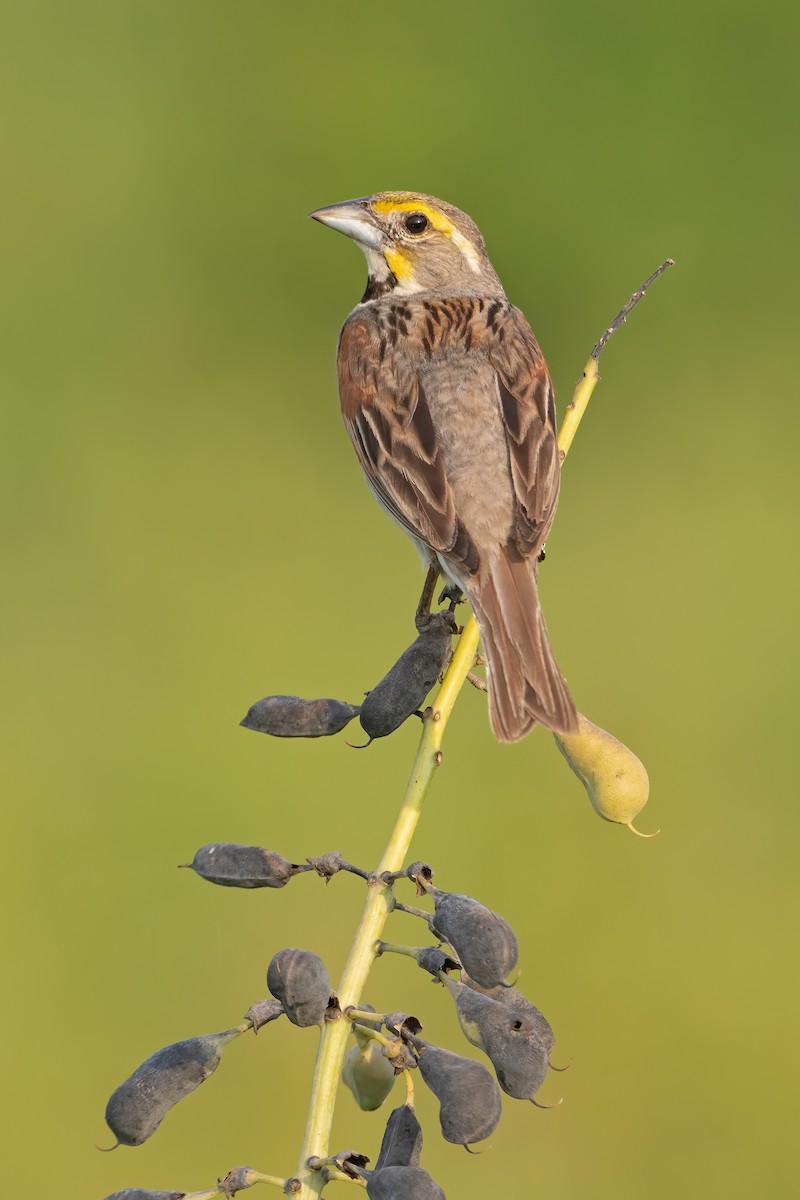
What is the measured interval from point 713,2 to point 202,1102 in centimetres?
586

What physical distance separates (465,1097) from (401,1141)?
0.21m

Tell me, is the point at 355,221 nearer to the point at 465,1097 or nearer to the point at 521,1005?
the point at 521,1005

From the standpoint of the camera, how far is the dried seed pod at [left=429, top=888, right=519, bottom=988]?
2.60 m

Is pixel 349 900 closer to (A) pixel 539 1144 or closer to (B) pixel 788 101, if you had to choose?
(A) pixel 539 1144

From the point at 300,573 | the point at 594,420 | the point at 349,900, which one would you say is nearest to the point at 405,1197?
the point at 349,900

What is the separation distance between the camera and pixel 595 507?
7.39 meters

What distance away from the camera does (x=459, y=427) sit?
428 cm

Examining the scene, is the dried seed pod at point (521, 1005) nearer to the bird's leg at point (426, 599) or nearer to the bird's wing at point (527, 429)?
the bird's leg at point (426, 599)

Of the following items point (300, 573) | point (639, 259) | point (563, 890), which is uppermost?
point (639, 259)

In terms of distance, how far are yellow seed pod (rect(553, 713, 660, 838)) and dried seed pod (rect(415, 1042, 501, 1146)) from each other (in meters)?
0.79

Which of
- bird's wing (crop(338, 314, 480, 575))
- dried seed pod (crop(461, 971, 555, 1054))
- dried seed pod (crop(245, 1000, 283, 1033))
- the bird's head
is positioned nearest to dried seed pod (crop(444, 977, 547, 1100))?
dried seed pod (crop(461, 971, 555, 1054))

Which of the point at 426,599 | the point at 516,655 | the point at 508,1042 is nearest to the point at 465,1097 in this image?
the point at 508,1042

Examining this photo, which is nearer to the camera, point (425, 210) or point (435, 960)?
point (435, 960)

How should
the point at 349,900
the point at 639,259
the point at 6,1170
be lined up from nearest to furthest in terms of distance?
the point at 6,1170 → the point at 349,900 → the point at 639,259
